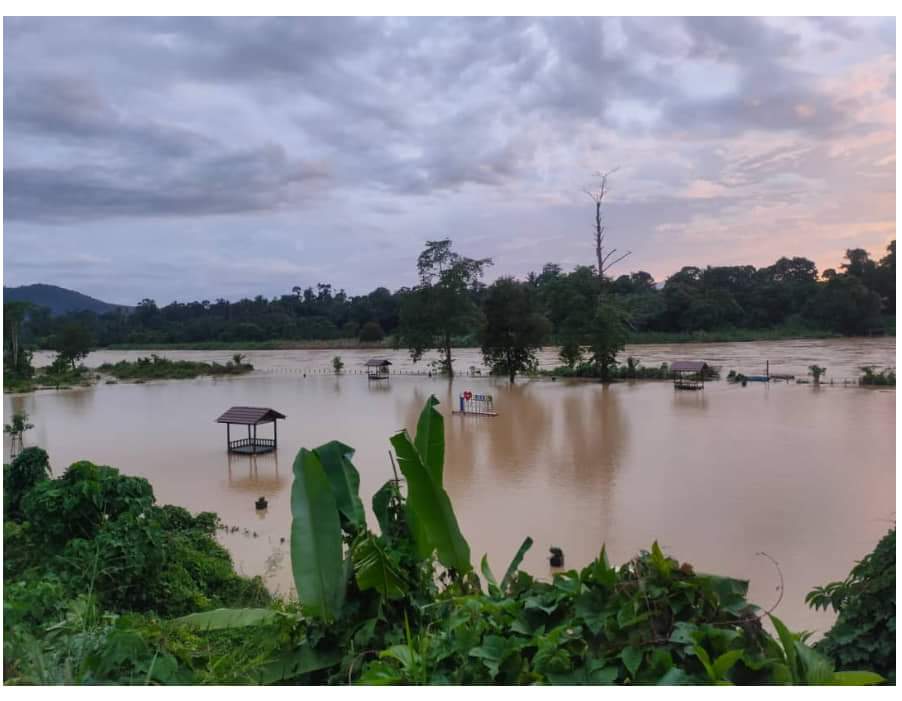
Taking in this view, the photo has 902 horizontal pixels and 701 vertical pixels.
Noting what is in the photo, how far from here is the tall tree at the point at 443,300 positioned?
2480 cm

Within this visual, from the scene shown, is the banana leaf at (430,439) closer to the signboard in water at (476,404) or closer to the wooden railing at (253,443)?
the wooden railing at (253,443)

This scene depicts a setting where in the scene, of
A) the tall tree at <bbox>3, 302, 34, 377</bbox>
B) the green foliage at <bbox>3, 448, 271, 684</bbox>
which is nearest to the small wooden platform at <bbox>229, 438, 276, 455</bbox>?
the green foliage at <bbox>3, 448, 271, 684</bbox>

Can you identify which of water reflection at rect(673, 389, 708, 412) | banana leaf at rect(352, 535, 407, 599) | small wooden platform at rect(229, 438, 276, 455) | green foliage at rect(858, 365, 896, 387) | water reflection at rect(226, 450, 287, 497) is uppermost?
banana leaf at rect(352, 535, 407, 599)

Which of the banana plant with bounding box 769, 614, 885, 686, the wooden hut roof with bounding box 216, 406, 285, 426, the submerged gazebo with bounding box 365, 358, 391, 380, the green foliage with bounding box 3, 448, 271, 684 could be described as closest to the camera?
the banana plant with bounding box 769, 614, 885, 686

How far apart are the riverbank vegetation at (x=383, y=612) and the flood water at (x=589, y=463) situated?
1.07 meters

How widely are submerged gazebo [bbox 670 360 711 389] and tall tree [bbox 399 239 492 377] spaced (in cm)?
733

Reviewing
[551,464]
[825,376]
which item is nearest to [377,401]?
[551,464]

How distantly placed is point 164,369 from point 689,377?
19.3 metres

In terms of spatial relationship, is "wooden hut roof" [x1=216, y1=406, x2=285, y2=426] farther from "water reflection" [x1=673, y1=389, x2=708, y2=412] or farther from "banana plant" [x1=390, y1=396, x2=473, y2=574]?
"banana plant" [x1=390, y1=396, x2=473, y2=574]

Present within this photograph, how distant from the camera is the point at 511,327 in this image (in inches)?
897

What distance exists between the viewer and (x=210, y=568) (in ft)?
15.6

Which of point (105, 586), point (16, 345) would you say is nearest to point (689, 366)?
point (105, 586)

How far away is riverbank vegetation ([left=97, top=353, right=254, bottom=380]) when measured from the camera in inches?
1056
